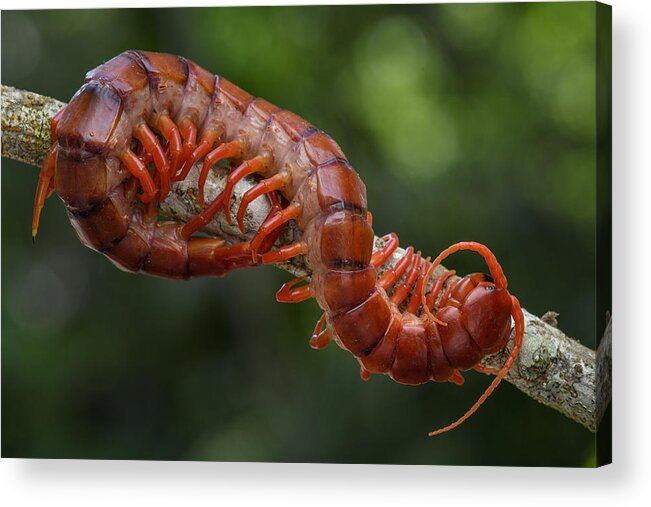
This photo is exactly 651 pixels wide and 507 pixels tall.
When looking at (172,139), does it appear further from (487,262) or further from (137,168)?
(487,262)

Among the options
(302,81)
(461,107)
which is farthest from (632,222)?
(302,81)

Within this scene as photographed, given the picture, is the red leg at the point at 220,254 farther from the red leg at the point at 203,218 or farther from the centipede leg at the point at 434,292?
the centipede leg at the point at 434,292

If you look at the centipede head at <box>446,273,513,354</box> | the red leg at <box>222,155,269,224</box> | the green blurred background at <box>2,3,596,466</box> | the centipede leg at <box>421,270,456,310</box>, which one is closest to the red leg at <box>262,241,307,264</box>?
the red leg at <box>222,155,269,224</box>

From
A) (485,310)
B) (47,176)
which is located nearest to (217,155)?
(47,176)

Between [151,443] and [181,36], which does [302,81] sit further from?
[151,443]

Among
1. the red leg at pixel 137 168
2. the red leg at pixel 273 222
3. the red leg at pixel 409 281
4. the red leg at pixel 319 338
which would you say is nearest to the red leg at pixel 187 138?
the red leg at pixel 137 168

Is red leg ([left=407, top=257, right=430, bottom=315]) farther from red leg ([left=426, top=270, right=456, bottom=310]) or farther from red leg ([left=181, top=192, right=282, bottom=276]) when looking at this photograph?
red leg ([left=181, top=192, right=282, bottom=276])
